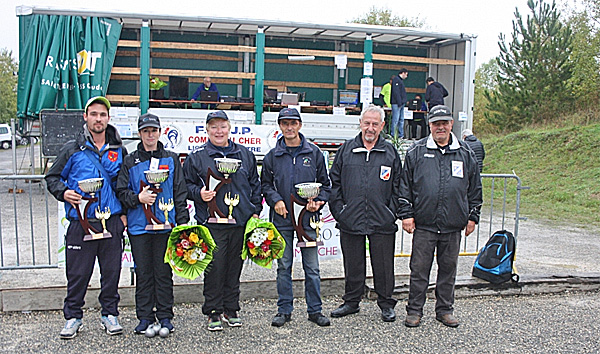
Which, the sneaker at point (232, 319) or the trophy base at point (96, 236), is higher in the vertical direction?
the trophy base at point (96, 236)

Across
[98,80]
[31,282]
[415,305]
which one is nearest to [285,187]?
[415,305]

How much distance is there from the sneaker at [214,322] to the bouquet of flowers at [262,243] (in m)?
0.55

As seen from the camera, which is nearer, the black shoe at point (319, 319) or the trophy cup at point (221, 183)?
the trophy cup at point (221, 183)

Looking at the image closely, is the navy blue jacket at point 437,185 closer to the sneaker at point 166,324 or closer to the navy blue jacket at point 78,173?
the sneaker at point 166,324

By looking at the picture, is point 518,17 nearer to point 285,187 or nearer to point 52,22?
point 52,22

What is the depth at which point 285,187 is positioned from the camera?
4695 millimetres

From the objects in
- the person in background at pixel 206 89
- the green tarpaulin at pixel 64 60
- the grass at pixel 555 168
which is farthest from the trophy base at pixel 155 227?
the grass at pixel 555 168

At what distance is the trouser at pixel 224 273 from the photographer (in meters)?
4.53

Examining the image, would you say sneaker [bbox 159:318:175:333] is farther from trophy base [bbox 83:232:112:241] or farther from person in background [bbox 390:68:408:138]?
person in background [bbox 390:68:408:138]

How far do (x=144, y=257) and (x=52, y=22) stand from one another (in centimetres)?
712

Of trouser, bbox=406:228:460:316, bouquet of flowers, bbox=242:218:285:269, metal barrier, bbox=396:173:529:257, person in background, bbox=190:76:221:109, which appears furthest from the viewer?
person in background, bbox=190:76:221:109

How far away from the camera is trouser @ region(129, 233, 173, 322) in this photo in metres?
4.39

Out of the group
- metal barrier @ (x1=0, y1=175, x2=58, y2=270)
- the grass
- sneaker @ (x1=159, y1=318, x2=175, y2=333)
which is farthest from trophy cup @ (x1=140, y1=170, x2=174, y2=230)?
the grass

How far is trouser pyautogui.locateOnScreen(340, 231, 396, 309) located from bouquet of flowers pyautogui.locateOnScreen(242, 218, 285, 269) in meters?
0.71
